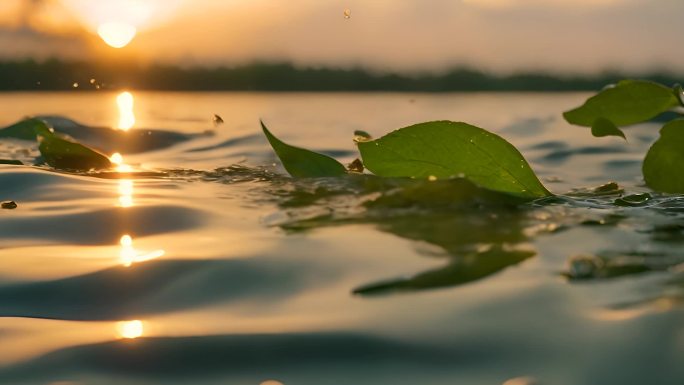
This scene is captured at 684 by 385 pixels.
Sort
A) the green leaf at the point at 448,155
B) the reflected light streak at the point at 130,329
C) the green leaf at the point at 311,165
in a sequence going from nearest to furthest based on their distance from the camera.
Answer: the reflected light streak at the point at 130,329
the green leaf at the point at 448,155
the green leaf at the point at 311,165

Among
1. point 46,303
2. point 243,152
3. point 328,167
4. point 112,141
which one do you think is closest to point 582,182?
point 328,167

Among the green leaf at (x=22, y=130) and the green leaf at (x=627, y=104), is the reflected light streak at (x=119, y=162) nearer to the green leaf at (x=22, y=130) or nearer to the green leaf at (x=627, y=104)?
the green leaf at (x=22, y=130)

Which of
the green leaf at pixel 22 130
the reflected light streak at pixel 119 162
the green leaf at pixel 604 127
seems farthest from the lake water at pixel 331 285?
the green leaf at pixel 22 130

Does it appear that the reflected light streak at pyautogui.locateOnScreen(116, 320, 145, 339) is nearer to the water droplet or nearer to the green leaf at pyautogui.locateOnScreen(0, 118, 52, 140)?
the water droplet

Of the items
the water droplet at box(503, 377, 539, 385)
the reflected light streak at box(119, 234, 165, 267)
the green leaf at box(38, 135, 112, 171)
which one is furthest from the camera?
the green leaf at box(38, 135, 112, 171)

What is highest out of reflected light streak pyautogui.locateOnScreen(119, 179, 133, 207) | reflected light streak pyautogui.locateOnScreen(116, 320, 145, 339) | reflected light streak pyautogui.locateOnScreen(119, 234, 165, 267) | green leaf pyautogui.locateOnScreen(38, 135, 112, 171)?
green leaf pyautogui.locateOnScreen(38, 135, 112, 171)

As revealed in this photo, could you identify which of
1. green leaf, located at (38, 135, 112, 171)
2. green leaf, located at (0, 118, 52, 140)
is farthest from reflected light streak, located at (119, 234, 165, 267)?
green leaf, located at (0, 118, 52, 140)

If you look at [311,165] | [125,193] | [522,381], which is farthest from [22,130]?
[522,381]

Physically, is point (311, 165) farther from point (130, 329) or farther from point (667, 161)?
point (130, 329)
